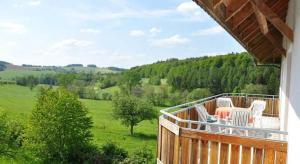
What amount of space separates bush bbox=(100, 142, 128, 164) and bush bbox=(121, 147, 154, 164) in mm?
880

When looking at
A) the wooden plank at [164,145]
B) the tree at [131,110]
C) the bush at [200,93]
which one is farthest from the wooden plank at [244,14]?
the tree at [131,110]

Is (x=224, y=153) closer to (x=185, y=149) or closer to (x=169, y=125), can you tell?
(x=185, y=149)

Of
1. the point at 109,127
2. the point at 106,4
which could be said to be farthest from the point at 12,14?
the point at 109,127

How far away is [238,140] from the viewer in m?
4.51

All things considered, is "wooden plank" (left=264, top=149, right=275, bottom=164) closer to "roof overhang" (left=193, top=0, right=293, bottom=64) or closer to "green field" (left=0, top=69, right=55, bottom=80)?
"roof overhang" (left=193, top=0, right=293, bottom=64)

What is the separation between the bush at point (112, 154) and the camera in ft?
100

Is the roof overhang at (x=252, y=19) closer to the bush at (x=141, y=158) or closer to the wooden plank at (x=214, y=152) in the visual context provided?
the wooden plank at (x=214, y=152)

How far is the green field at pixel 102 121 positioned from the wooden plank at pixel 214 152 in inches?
1196

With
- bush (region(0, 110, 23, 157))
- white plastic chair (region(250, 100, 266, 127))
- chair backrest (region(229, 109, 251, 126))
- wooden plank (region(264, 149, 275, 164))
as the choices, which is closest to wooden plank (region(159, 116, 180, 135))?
wooden plank (region(264, 149, 275, 164))

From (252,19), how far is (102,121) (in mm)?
45677

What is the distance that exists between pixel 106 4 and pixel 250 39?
75225 millimetres

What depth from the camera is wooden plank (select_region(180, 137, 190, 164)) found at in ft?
15.9

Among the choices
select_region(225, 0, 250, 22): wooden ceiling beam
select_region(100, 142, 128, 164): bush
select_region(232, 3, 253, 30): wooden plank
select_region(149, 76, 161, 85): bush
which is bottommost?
select_region(100, 142, 128, 164): bush

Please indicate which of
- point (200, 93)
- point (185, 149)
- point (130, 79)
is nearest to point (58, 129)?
point (200, 93)
